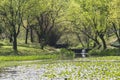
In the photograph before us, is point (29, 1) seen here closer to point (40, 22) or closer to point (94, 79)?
point (40, 22)

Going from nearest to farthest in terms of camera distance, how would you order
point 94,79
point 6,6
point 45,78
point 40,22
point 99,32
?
point 94,79
point 45,78
point 6,6
point 99,32
point 40,22

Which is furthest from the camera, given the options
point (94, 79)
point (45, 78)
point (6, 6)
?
point (6, 6)

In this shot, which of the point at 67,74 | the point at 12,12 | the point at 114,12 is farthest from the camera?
the point at 12,12

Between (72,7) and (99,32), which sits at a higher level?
(72,7)

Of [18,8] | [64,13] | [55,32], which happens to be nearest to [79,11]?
[64,13]

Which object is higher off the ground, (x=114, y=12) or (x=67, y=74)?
(x=114, y=12)

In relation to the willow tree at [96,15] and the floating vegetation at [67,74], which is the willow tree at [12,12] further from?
the floating vegetation at [67,74]

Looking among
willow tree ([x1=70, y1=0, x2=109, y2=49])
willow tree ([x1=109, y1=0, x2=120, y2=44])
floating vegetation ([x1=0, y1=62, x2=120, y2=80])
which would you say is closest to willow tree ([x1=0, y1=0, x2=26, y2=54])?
willow tree ([x1=70, y1=0, x2=109, y2=49])

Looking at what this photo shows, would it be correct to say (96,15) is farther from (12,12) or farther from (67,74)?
(67,74)

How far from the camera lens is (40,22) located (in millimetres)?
85562

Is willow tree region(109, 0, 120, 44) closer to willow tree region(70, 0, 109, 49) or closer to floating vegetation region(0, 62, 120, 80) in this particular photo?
willow tree region(70, 0, 109, 49)

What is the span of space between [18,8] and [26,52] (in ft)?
28.3

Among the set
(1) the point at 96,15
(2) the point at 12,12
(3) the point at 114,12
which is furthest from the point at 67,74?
(1) the point at 96,15

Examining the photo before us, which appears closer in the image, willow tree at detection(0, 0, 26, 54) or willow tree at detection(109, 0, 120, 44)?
willow tree at detection(0, 0, 26, 54)
